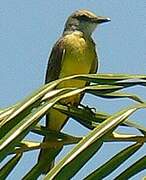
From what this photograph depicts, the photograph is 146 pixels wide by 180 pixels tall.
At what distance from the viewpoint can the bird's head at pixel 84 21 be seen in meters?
6.38

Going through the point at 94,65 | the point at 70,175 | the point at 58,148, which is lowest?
the point at 94,65

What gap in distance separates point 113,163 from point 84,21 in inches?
184

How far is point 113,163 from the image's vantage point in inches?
81.3

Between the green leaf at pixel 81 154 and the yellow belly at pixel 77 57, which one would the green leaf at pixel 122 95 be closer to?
the green leaf at pixel 81 154

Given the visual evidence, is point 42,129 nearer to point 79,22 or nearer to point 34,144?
point 34,144

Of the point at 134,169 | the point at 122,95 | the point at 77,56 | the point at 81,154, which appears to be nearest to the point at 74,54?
the point at 77,56

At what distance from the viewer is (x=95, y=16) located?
21.4 ft

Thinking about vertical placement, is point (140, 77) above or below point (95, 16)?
above

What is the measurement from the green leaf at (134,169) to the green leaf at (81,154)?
0.26 meters

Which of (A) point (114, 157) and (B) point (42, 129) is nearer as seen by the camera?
(A) point (114, 157)

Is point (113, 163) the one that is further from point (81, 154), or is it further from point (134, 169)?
point (81, 154)

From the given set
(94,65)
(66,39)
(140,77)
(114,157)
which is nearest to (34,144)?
(114,157)

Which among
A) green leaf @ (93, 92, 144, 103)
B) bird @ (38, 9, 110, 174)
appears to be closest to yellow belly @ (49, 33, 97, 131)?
bird @ (38, 9, 110, 174)

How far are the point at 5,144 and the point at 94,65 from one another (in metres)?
4.10
